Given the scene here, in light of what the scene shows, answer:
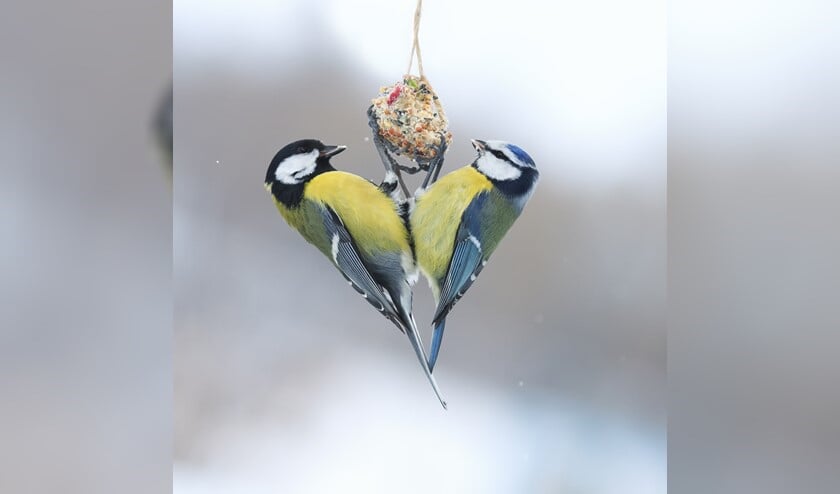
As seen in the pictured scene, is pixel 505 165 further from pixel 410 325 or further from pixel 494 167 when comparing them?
pixel 410 325

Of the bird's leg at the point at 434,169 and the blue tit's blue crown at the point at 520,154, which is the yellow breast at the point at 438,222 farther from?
the blue tit's blue crown at the point at 520,154

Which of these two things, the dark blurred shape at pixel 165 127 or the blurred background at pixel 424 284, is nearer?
the dark blurred shape at pixel 165 127

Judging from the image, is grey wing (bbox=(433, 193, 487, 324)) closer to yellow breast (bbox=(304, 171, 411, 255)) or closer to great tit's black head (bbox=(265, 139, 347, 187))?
yellow breast (bbox=(304, 171, 411, 255))

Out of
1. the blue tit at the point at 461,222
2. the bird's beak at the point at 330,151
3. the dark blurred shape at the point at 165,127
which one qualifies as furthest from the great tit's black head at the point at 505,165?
the dark blurred shape at the point at 165,127

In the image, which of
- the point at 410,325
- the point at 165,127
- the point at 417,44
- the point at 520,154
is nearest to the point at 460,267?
the point at 410,325

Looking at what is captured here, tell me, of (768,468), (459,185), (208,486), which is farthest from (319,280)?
(768,468)

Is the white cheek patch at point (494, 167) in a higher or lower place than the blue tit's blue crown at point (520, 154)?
lower
